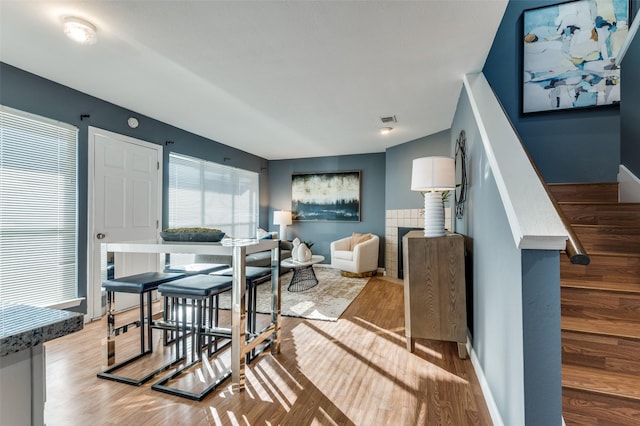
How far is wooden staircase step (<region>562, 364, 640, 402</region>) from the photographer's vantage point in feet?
4.58

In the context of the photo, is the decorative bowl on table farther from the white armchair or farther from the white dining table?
the white armchair

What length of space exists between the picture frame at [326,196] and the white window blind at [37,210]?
14.3 ft

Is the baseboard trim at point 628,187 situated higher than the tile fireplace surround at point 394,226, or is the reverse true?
the baseboard trim at point 628,187

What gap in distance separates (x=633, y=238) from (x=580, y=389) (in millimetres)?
1195

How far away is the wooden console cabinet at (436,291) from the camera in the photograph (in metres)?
2.51

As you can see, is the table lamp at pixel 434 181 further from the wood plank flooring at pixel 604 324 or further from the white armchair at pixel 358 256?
the white armchair at pixel 358 256

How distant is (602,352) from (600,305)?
29 cm

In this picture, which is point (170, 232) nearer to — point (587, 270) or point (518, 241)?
point (518, 241)

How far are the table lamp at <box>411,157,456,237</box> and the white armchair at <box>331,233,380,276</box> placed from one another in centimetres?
A: 284

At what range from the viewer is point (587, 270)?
1917mm

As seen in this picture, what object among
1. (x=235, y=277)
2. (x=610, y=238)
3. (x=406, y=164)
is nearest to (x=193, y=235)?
(x=235, y=277)

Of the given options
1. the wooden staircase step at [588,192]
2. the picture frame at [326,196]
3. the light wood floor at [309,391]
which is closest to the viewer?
the light wood floor at [309,391]

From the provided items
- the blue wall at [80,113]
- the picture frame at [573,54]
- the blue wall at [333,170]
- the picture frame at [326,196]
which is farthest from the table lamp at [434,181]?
the picture frame at [326,196]

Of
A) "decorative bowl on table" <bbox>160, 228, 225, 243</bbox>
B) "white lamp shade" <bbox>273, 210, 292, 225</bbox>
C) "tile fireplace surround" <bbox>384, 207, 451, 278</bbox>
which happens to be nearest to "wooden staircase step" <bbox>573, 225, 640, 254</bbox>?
"decorative bowl on table" <bbox>160, 228, 225, 243</bbox>
